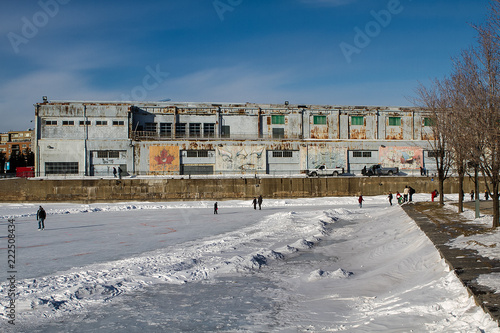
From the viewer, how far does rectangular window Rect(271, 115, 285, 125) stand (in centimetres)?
5559

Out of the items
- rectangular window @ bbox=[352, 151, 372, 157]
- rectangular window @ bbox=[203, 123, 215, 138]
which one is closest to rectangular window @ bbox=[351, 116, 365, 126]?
rectangular window @ bbox=[352, 151, 372, 157]

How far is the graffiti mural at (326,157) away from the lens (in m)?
53.8

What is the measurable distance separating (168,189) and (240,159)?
1067cm

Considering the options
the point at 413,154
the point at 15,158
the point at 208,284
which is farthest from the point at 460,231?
the point at 15,158

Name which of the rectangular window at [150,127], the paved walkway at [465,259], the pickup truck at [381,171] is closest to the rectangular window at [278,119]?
the pickup truck at [381,171]

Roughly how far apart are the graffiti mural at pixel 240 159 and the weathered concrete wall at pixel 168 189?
5.34 m

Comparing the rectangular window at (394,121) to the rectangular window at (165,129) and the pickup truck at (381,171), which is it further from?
the rectangular window at (165,129)

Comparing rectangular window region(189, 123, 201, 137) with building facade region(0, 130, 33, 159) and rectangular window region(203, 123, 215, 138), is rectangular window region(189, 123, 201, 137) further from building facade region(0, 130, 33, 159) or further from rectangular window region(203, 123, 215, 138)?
building facade region(0, 130, 33, 159)

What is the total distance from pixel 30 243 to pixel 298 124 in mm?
40421

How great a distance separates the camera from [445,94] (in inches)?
1107

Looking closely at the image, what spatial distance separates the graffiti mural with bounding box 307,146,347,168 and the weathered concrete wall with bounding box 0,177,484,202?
5.67 meters

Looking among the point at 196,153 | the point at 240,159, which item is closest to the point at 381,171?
the point at 240,159

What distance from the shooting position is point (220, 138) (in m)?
52.8

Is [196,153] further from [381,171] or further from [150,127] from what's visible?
[381,171]
